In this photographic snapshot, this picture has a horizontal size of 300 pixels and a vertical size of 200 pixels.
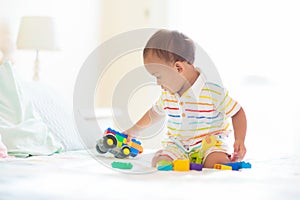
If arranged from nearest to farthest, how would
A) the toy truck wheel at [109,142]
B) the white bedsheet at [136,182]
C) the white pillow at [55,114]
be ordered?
the white bedsheet at [136,182], the toy truck wheel at [109,142], the white pillow at [55,114]

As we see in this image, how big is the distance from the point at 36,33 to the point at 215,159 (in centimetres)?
137

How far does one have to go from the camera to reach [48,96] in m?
2.08

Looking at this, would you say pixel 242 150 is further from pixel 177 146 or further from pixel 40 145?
pixel 40 145

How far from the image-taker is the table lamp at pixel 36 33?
250cm

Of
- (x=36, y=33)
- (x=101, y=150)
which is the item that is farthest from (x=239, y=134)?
(x=36, y=33)

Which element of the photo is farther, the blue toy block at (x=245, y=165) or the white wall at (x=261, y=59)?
the white wall at (x=261, y=59)

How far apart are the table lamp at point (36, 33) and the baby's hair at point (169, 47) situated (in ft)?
3.58

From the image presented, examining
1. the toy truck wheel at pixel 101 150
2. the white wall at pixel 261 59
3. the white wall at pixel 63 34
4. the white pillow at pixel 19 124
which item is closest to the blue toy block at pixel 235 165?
the toy truck wheel at pixel 101 150

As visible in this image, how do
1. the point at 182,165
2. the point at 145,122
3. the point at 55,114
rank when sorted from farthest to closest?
the point at 55,114, the point at 145,122, the point at 182,165

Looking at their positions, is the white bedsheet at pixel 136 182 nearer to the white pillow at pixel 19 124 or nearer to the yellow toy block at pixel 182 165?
the yellow toy block at pixel 182 165

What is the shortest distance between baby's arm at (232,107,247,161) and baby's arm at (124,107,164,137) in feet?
0.98

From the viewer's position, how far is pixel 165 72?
1569 millimetres

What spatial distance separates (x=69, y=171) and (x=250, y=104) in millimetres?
1805

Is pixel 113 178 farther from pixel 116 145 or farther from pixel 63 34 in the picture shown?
pixel 63 34
